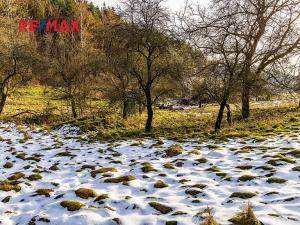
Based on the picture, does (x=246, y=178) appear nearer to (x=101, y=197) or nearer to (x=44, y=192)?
(x=101, y=197)

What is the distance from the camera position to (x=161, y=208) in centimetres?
682

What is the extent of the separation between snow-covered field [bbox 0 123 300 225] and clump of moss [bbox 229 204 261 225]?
0.17 metres

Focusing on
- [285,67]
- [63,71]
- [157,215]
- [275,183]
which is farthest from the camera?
[63,71]

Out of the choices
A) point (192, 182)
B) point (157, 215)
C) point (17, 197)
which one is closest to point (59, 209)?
point (17, 197)

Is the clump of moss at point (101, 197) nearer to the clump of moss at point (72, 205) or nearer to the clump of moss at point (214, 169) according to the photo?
the clump of moss at point (72, 205)

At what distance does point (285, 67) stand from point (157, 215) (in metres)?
15.0

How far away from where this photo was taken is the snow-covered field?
649 centimetres

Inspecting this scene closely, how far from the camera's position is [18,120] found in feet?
73.7

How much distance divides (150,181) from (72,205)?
2.38m

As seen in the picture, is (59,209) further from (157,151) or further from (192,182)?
(157,151)

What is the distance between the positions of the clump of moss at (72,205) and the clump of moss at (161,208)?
1.63 m

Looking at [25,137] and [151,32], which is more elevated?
[151,32]

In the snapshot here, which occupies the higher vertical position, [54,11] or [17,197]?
[54,11]

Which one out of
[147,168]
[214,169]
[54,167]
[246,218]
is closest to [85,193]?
[147,168]
